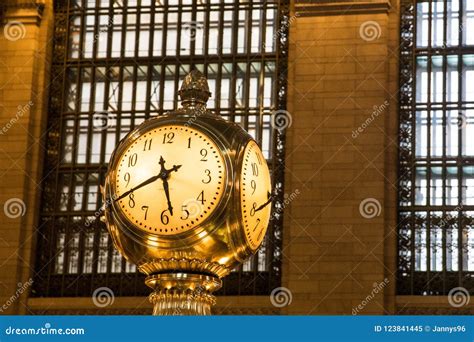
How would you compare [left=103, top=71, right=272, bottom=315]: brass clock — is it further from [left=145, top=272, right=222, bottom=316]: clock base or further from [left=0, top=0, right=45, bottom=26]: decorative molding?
[left=0, top=0, right=45, bottom=26]: decorative molding

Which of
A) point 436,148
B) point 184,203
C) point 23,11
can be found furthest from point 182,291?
point 23,11

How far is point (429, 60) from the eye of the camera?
22703 mm

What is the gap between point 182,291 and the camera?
2.27 m

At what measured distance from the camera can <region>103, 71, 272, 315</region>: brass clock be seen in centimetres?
222

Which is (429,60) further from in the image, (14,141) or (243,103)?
(14,141)

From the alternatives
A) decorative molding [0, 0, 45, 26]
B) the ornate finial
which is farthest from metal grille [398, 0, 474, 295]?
the ornate finial

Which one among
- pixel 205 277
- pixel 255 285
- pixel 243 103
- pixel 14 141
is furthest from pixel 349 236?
pixel 205 277

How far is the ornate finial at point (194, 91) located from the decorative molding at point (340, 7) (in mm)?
19966

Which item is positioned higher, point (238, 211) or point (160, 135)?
point (160, 135)

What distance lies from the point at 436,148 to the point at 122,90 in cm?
604

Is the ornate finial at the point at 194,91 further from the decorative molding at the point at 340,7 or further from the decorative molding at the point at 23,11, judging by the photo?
the decorative molding at the point at 23,11

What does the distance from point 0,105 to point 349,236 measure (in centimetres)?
719

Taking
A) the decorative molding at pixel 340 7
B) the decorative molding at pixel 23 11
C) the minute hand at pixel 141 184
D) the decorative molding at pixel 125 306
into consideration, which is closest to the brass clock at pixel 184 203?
the minute hand at pixel 141 184

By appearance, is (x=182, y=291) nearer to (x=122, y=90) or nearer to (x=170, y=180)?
(x=170, y=180)
